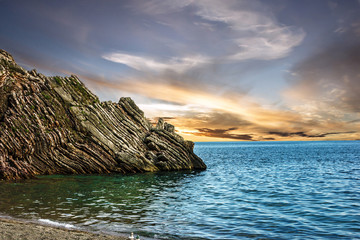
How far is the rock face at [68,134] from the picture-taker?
137ft

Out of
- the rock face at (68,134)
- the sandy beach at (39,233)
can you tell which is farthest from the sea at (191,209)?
the rock face at (68,134)

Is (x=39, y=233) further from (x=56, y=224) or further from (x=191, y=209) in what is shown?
(x=191, y=209)

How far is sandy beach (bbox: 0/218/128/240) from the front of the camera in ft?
44.6

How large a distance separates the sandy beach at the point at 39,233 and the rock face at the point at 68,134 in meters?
26.5

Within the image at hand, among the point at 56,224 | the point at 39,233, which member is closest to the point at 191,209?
the point at 56,224

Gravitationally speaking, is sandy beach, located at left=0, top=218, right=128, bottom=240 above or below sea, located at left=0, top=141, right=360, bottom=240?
above

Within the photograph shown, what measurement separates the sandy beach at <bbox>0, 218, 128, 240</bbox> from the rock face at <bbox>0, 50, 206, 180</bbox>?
26467mm

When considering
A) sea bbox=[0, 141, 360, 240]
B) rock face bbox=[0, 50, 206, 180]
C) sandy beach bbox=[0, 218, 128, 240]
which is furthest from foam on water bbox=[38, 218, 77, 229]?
rock face bbox=[0, 50, 206, 180]

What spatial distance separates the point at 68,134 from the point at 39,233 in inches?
1340

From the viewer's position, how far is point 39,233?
14367mm

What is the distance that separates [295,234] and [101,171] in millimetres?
36588

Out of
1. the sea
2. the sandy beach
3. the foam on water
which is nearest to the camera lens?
the sandy beach

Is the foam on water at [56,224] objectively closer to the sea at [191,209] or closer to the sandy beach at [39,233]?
the sea at [191,209]

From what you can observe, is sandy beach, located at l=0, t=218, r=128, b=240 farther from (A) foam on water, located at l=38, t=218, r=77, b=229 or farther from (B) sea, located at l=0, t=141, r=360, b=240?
(B) sea, located at l=0, t=141, r=360, b=240
